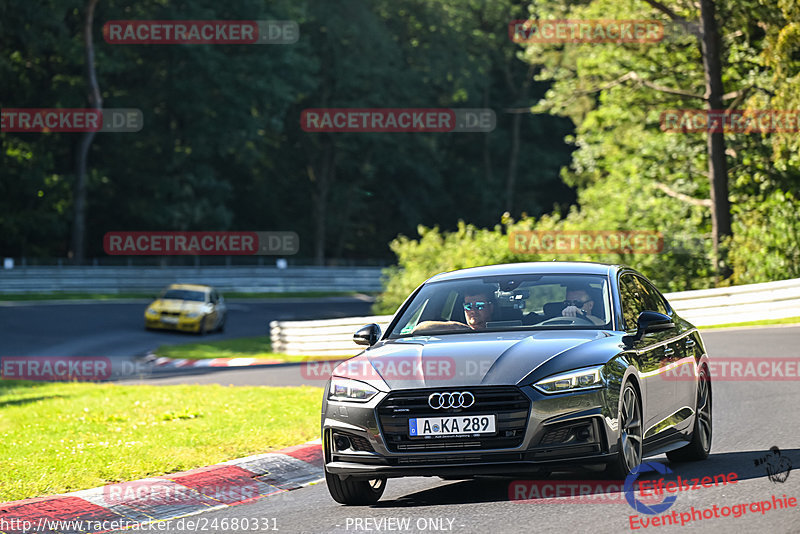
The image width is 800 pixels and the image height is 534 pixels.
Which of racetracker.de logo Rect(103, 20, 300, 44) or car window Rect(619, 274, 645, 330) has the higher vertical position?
racetracker.de logo Rect(103, 20, 300, 44)

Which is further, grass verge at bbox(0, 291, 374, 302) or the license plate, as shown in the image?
grass verge at bbox(0, 291, 374, 302)

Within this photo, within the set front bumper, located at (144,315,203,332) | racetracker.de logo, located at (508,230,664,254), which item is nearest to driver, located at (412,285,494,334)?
racetracker.de logo, located at (508,230,664,254)

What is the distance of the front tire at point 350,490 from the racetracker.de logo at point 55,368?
15766 mm

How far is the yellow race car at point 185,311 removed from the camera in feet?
119

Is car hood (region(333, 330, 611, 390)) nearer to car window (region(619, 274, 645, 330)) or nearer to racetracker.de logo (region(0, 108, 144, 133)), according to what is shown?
car window (region(619, 274, 645, 330))

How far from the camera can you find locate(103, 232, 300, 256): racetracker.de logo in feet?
200

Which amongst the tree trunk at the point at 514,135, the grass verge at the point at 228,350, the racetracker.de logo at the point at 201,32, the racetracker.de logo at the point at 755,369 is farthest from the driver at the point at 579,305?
the tree trunk at the point at 514,135

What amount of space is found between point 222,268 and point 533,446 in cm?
5142

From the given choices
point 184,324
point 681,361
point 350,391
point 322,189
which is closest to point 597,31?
point 184,324

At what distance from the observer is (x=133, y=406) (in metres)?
14.7

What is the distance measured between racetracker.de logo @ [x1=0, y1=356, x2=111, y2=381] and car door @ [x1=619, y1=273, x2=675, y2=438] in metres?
15.9

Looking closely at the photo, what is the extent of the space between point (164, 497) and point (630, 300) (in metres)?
3.67

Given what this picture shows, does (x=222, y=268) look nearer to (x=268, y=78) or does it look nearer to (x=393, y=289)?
(x=268, y=78)

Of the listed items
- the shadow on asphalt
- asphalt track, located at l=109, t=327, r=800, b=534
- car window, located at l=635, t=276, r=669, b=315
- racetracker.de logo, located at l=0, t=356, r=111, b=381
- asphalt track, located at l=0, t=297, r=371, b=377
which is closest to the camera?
asphalt track, located at l=109, t=327, r=800, b=534
